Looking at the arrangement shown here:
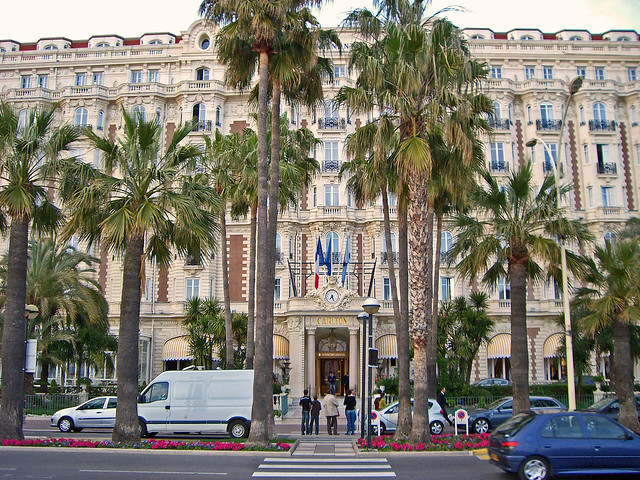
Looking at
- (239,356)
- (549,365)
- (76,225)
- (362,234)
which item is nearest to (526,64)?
(362,234)

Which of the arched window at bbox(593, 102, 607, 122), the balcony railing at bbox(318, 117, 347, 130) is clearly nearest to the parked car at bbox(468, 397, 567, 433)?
the balcony railing at bbox(318, 117, 347, 130)

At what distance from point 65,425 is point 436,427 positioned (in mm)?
14508

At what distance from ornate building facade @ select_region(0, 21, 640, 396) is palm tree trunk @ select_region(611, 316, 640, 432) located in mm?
16780

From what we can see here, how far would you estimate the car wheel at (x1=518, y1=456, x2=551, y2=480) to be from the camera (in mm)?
13227

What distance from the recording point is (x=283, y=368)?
4347 centimetres

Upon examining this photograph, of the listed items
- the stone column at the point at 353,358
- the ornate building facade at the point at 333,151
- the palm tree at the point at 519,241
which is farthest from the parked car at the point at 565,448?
the stone column at the point at 353,358

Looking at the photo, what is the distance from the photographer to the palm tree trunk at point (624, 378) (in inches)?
931

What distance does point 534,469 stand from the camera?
13305 mm

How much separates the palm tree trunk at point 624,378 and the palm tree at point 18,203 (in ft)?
69.2

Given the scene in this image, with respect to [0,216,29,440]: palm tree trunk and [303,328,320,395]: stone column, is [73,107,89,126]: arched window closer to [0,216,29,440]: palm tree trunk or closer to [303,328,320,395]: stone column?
[303,328,320,395]: stone column

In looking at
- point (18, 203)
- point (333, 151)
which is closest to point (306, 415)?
point (18, 203)

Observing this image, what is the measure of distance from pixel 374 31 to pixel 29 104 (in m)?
37.8

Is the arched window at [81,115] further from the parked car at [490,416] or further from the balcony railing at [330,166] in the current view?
the parked car at [490,416]

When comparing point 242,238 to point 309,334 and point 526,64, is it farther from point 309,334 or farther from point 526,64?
point 526,64
